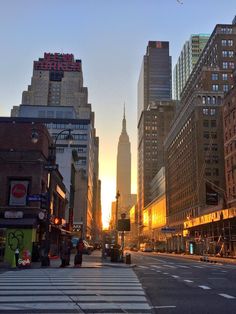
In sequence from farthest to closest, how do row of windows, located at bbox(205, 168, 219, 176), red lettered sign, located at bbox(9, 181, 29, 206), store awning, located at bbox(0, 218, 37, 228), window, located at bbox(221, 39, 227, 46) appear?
1. window, located at bbox(221, 39, 227, 46)
2. row of windows, located at bbox(205, 168, 219, 176)
3. red lettered sign, located at bbox(9, 181, 29, 206)
4. store awning, located at bbox(0, 218, 37, 228)

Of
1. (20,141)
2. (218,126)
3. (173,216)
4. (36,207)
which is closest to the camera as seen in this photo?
(36,207)

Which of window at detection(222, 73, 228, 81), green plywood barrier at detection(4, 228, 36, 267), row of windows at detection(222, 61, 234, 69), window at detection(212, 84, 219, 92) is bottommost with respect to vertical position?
green plywood barrier at detection(4, 228, 36, 267)

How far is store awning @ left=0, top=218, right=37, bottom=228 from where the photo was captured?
3453 centimetres

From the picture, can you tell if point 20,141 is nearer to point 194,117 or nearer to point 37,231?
point 37,231

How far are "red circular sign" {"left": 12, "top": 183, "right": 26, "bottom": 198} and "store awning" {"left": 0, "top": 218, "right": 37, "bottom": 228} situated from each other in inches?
84.3

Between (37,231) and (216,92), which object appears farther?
(216,92)

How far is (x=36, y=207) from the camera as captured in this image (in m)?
35.8

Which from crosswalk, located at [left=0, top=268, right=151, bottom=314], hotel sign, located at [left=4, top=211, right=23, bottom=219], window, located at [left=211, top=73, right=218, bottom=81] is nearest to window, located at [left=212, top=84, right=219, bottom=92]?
window, located at [left=211, top=73, right=218, bottom=81]

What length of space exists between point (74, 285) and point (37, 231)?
22800 millimetres

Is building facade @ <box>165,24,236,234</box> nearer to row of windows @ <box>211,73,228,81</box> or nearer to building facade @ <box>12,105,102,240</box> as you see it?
row of windows @ <box>211,73,228,81</box>

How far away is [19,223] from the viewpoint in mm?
34594

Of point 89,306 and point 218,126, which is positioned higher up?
point 218,126

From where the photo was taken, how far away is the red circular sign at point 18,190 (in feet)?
118

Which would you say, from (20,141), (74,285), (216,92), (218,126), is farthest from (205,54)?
(74,285)
